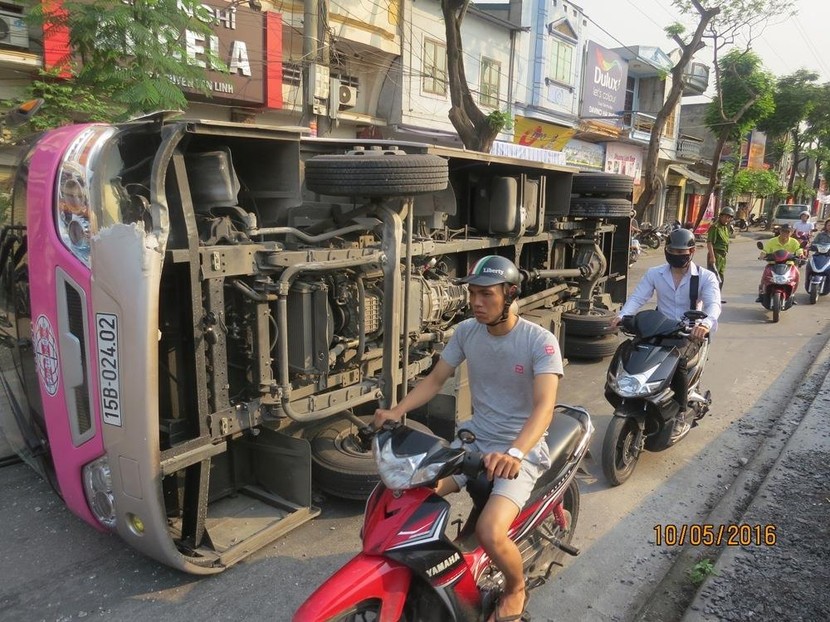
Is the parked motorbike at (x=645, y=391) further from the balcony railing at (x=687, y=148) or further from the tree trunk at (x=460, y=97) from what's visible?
the balcony railing at (x=687, y=148)

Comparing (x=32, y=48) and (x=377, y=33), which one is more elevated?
(x=377, y=33)

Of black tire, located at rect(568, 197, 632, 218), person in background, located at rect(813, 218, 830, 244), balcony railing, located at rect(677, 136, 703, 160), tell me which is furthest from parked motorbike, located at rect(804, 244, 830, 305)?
balcony railing, located at rect(677, 136, 703, 160)

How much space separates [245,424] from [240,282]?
76 cm

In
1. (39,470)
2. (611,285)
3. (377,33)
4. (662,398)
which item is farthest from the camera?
(377,33)

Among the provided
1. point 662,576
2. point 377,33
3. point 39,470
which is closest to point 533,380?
point 662,576

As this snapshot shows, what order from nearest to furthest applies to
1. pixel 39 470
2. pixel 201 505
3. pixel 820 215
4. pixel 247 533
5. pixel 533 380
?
pixel 533 380
pixel 201 505
pixel 247 533
pixel 39 470
pixel 820 215

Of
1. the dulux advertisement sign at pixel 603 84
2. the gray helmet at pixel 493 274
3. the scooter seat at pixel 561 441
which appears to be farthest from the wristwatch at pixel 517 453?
the dulux advertisement sign at pixel 603 84

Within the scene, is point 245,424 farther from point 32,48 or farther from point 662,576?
point 32,48

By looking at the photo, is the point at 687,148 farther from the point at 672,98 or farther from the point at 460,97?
the point at 460,97

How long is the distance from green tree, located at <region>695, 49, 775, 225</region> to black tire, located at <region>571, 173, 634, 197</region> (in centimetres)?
2007

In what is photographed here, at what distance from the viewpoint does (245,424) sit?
3365 millimetres

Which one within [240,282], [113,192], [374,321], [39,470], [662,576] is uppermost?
[113,192]
